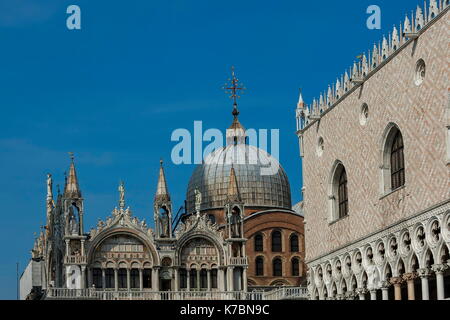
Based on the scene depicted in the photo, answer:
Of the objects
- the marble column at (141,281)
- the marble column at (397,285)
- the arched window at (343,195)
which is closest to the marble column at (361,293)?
the marble column at (397,285)

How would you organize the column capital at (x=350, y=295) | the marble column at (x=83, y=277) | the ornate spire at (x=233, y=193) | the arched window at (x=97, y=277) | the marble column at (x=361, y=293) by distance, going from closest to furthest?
the marble column at (x=361, y=293), the column capital at (x=350, y=295), the marble column at (x=83, y=277), the arched window at (x=97, y=277), the ornate spire at (x=233, y=193)

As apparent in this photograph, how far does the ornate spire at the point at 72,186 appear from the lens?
50500 mm

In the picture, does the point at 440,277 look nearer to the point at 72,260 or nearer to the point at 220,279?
the point at 220,279

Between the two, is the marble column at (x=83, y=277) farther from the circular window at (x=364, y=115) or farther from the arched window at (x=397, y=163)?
the arched window at (x=397, y=163)

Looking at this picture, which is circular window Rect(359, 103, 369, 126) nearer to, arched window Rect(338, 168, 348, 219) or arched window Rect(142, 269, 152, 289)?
arched window Rect(338, 168, 348, 219)

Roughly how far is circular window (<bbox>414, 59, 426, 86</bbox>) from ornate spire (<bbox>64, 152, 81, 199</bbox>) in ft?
69.5

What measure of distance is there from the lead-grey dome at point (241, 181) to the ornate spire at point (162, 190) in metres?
10.3

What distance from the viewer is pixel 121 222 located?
5106 cm

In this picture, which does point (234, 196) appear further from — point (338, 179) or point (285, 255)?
point (338, 179)

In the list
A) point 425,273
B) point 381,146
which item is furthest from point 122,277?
point 425,273

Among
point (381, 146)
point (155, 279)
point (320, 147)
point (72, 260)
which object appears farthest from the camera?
point (155, 279)

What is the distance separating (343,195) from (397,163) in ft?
16.7
